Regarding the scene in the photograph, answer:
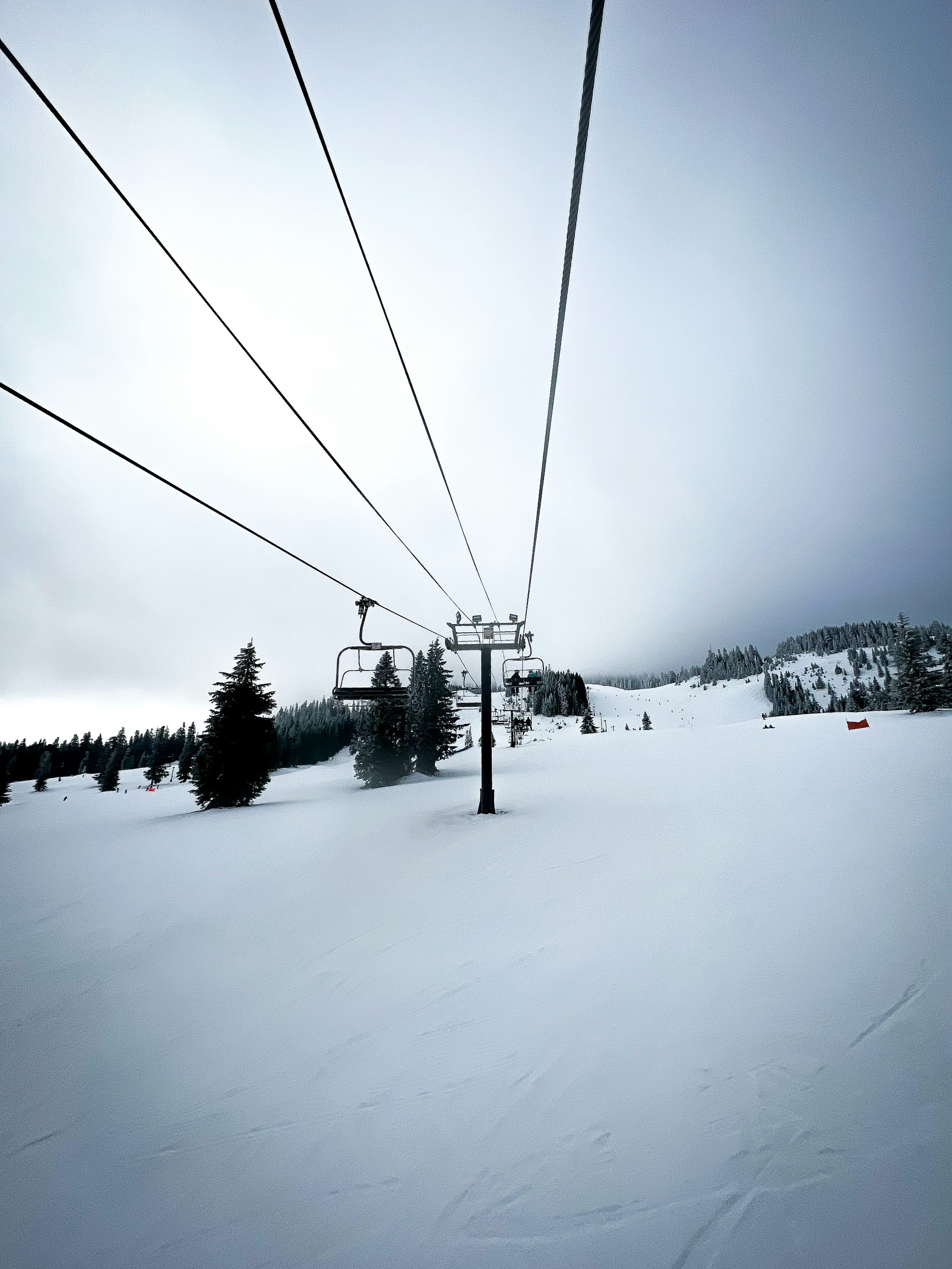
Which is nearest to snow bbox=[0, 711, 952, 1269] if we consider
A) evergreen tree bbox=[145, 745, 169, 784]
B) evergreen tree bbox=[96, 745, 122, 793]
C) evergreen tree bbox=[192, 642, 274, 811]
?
evergreen tree bbox=[192, 642, 274, 811]

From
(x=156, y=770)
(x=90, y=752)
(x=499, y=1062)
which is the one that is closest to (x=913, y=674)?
(x=499, y=1062)

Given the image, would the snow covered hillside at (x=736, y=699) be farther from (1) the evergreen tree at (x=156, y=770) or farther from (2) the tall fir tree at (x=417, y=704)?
(1) the evergreen tree at (x=156, y=770)

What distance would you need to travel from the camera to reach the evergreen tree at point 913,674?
4144cm

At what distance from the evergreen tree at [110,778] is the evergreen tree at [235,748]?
170 feet

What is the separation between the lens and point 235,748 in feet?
85.3

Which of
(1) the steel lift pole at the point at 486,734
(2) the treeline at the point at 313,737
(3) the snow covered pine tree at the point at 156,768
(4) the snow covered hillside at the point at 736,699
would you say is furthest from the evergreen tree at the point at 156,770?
(4) the snow covered hillside at the point at 736,699

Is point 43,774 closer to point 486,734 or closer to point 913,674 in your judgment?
point 486,734

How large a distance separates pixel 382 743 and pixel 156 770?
67.4m

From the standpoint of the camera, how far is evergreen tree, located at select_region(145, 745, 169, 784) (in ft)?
240

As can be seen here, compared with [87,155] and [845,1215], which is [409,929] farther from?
[87,155]

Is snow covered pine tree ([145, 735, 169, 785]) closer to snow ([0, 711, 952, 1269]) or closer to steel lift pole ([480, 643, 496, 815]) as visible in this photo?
steel lift pole ([480, 643, 496, 815])

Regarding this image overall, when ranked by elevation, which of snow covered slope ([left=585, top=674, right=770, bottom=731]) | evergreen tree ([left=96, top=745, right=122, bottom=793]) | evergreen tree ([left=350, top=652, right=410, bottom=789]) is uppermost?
snow covered slope ([left=585, top=674, right=770, bottom=731])

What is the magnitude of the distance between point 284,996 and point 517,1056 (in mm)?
3526

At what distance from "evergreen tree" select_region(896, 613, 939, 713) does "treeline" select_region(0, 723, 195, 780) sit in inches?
4569
